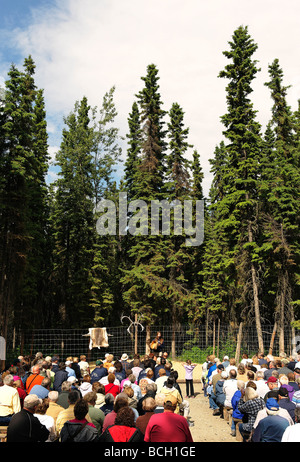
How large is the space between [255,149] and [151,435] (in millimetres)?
19046

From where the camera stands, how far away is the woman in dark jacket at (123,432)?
395 centimetres

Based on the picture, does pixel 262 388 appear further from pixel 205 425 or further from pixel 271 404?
pixel 271 404

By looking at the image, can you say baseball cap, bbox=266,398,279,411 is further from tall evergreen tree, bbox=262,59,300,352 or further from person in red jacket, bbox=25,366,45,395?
tall evergreen tree, bbox=262,59,300,352

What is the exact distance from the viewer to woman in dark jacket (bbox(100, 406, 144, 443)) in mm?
3949

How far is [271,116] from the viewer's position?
22500mm

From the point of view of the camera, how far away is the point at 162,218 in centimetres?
2806

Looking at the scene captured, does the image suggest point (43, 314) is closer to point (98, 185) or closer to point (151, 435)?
point (98, 185)

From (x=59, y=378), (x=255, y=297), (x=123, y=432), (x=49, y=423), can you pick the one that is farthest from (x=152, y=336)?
(x=123, y=432)

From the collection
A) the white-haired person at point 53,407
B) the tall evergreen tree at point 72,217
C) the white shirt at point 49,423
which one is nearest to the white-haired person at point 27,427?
the white shirt at point 49,423

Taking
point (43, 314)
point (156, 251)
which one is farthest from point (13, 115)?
point (43, 314)

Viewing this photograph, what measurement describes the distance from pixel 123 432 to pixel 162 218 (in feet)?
79.9

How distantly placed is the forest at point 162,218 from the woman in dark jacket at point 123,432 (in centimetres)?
1621

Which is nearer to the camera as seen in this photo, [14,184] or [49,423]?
[49,423]

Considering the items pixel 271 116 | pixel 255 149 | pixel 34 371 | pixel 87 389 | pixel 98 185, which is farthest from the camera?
pixel 98 185
